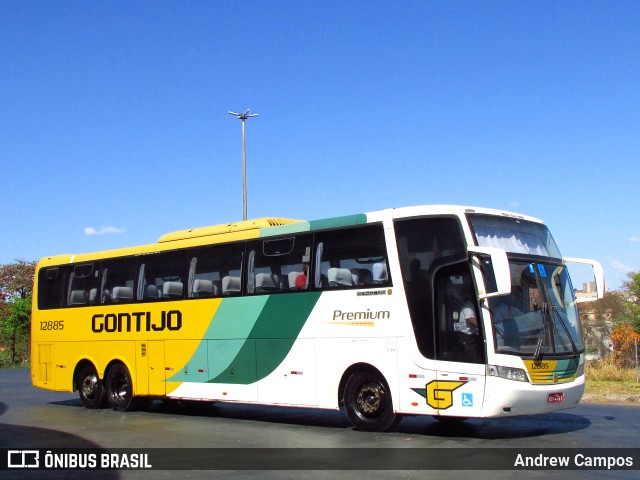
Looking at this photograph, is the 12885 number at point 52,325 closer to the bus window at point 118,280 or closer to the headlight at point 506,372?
the bus window at point 118,280

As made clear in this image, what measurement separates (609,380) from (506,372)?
42.3 feet

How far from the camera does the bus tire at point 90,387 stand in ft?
63.1

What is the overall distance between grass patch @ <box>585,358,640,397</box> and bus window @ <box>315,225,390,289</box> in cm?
860

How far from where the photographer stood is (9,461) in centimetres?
1076

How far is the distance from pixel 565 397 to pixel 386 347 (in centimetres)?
283

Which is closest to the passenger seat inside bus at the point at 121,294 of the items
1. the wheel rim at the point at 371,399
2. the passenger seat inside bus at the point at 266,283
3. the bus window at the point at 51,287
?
the bus window at the point at 51,287

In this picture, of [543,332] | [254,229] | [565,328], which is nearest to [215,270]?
[254,229]

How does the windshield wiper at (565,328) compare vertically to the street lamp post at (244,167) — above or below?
below

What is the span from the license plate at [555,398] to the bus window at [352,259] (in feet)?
9.98

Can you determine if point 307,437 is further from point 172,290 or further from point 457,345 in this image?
point 172,290

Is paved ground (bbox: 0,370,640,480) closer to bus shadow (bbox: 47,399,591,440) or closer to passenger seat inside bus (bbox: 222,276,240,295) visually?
bus shadow (bbox: 47,399,591,440)

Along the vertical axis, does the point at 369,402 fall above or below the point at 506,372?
below

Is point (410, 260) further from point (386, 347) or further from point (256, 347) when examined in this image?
point (256, 347)

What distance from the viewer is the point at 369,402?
43.9 ft
